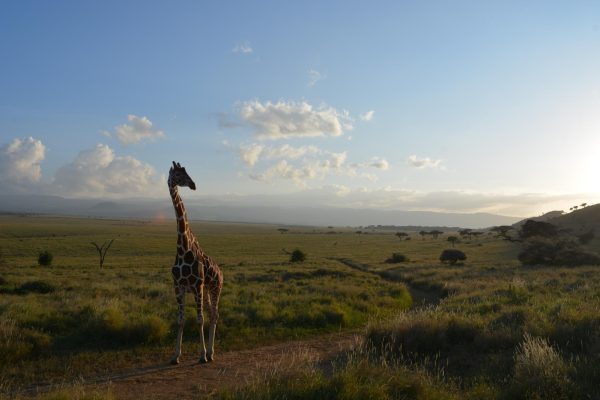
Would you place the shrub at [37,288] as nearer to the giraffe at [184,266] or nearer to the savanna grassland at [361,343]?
the savanna grassland at [361,343]

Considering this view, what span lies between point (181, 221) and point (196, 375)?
3.62 metres

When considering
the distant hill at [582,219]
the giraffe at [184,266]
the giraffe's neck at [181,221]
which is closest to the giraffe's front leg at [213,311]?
the giraffe at [184,266]

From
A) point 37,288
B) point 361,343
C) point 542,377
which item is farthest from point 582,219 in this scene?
point 542,377

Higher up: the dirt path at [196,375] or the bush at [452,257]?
the dirt path at [196,375]

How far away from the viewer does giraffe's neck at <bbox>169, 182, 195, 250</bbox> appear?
11.0 meters

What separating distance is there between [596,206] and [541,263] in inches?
2874

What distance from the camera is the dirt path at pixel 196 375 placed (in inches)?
334

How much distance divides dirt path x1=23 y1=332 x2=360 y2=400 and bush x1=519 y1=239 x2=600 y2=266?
3486 cm

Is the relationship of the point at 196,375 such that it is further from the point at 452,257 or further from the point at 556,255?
the point at 452,257

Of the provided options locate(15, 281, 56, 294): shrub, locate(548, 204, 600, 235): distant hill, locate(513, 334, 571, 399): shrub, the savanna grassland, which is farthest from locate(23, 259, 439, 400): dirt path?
locate(548, 204, 600, 235): distant hill

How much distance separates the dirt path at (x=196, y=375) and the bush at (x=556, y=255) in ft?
114

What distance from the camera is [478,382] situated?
26.8ft

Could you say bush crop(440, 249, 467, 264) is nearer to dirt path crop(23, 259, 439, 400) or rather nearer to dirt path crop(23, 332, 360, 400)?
dirt path crop(23, 259, 439, 400)

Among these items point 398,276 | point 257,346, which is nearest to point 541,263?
point 398,276
